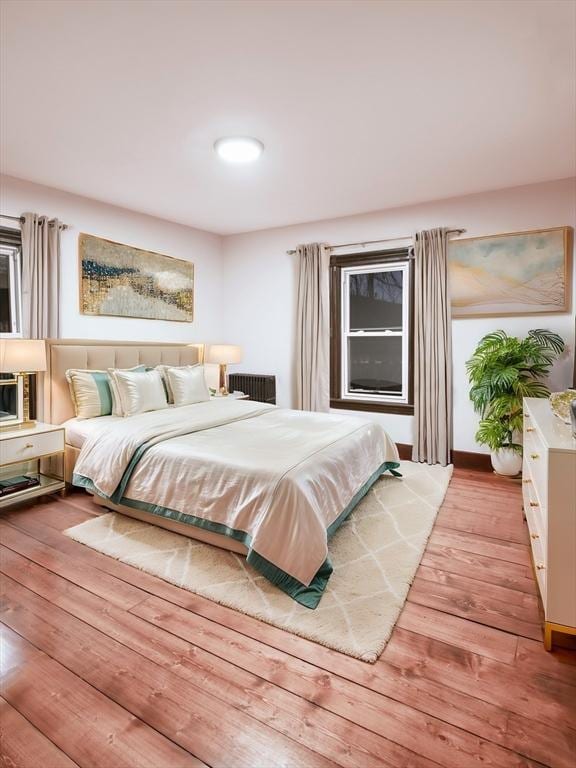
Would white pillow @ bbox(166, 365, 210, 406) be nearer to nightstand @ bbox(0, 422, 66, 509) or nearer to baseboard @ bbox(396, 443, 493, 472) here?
nightstand @ bbox(0, 422, 66, 509)

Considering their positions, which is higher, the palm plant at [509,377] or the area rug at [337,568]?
the palm plant at [509,377]

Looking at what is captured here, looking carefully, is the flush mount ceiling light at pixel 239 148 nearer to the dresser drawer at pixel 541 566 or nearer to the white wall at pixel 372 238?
the white wall at pixel 372 238

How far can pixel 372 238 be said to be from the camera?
4.63 metres

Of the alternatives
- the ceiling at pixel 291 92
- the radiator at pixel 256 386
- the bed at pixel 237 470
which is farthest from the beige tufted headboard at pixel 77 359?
the ceiling at pixel 291 92

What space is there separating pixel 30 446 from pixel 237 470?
186 centimetres

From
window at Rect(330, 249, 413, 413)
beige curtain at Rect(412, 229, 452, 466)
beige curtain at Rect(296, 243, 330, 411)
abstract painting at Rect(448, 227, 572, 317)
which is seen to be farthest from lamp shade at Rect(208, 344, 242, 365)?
abstract painting at Rect(448, 227, 572, 317)

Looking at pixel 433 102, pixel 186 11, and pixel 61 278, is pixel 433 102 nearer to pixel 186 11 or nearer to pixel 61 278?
pixel 186 11

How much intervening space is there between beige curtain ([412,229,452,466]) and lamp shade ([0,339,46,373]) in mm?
3490

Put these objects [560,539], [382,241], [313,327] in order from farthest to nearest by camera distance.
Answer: [313,327] → [382,241] → [560,539]

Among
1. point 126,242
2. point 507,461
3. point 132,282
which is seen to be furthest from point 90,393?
point 507,461

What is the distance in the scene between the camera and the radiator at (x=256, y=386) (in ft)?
17.4

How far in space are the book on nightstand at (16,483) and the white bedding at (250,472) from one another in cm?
46

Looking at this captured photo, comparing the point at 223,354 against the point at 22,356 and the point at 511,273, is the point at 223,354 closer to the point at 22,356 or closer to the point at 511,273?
the point at 22,356

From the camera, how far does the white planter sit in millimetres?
3820
